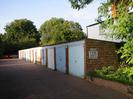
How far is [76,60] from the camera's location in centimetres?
2586

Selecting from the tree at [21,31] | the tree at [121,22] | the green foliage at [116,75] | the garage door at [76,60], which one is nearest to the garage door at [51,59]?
the garage door at [76,60]

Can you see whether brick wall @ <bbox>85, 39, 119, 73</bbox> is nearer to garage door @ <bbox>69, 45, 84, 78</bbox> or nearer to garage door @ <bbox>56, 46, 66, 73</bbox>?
garage door @ <bbox>69, 45, 84, 78</bbox>

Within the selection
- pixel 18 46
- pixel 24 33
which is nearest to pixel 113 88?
pixel 18 46

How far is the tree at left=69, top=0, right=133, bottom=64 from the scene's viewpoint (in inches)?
409

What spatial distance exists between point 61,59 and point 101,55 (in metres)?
6.60

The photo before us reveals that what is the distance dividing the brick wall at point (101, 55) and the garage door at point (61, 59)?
17.5ft

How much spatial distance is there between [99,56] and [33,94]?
389 inches

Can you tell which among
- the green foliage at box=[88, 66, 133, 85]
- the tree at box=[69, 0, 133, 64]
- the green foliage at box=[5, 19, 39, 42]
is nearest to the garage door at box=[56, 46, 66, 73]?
the green foliage at box=[88, 66, 133, 85]

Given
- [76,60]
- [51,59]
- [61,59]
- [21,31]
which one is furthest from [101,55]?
Answer: [21,31]

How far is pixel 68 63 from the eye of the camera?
28.2 m

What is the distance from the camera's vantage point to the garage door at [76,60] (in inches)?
973

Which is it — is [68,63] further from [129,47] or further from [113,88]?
[129,47]

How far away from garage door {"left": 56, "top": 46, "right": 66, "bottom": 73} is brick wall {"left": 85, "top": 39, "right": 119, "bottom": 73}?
534 centimetres

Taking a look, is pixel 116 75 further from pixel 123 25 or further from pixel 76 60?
pixel 123 25
